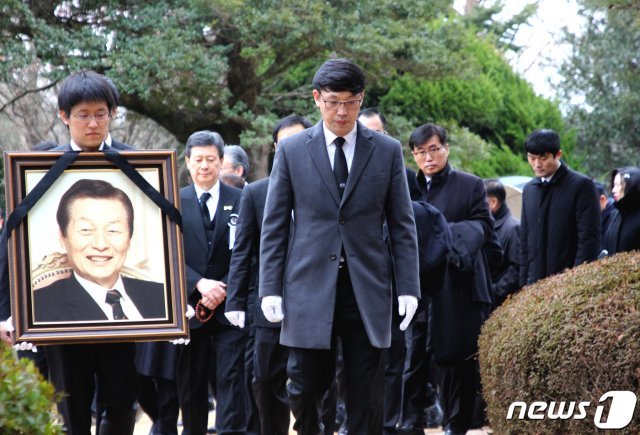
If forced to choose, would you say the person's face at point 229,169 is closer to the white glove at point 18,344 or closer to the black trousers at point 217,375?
the black trousers at point 217,375

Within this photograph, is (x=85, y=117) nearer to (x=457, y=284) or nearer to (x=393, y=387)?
(x=393, y=387)

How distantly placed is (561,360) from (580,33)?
19.0 m

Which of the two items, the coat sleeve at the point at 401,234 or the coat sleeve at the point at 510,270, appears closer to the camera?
the coat sleeve at the point at 401,234

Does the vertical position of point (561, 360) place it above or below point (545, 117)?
below

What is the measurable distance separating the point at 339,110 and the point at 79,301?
170 centimetres

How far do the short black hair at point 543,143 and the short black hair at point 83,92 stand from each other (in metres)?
4.07

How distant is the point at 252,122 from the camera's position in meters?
19.1

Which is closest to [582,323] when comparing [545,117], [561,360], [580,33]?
[561,360]

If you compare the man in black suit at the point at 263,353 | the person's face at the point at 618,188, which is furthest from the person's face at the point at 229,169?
the person's face at the point at 618,188

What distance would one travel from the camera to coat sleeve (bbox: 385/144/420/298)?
569 centimetres

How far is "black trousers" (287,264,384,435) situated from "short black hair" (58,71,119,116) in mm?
1577

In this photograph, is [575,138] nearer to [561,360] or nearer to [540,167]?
[540,167]

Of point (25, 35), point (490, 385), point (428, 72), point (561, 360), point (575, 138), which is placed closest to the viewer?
point (561, 360)

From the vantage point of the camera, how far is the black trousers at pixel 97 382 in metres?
5.66
